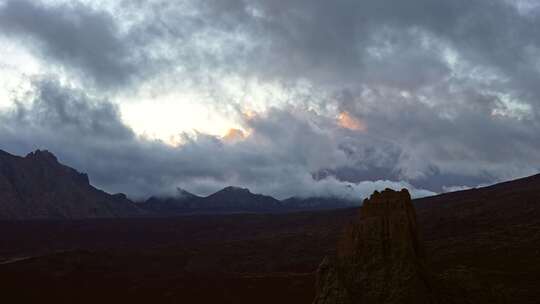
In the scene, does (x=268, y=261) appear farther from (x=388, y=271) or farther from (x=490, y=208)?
(x=388, y=271)

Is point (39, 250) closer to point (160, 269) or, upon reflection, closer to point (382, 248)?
point (160, 269)

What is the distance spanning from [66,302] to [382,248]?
70.3 m

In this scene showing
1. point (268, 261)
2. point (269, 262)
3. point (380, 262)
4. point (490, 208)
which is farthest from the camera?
point (490, 208)

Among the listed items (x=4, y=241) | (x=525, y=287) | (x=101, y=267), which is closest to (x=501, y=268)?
(x=525, y=287)

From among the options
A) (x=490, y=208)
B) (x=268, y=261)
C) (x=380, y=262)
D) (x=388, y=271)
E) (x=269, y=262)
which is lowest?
(x=388, y=271)

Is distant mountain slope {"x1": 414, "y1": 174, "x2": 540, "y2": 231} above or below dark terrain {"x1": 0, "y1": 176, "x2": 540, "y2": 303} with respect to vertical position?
above

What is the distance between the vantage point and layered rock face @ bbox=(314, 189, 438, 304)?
138ft

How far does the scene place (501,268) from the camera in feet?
283

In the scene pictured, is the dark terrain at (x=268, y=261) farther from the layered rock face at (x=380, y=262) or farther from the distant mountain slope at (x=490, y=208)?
the layered rock face at (x=380, y=262)

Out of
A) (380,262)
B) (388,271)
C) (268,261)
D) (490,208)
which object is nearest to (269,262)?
(268,261)

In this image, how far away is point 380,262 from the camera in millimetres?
44312

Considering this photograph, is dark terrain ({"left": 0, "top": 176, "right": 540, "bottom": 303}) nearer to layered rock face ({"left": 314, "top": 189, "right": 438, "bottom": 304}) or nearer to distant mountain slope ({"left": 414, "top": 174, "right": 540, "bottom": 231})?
distant mountain slope ({"left": 414, "top": 174, "right": 540, "bottom": 231})

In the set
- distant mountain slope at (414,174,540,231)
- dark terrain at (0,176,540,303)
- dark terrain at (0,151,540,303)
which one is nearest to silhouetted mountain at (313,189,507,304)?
dark terrain at (0,151,540,303)

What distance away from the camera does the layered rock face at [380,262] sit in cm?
4206
